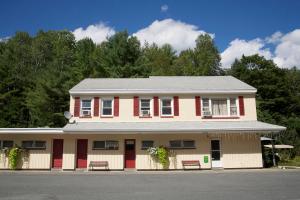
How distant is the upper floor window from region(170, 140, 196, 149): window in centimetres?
280

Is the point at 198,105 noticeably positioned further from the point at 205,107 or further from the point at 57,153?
the point at 57,153

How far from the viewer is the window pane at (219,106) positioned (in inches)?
934

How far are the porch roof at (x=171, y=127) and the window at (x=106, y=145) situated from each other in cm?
127

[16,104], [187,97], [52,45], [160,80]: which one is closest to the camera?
[187,97]

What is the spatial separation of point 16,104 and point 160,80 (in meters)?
Result: 21.8

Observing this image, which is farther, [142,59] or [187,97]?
[142,59]

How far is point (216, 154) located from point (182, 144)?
260 centimetres

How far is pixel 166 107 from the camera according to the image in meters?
23.6

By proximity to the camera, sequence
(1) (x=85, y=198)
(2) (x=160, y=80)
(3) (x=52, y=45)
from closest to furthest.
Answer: (1) (x=85, y=198) → (2) (x=160, y=80) → (3) (x=52, y=45)

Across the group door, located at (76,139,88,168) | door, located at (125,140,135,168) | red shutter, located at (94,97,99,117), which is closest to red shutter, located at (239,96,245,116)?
door, located at (125,140,135,168)

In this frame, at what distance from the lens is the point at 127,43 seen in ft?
132

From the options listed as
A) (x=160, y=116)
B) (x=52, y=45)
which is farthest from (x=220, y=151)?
(x=52, y=45)

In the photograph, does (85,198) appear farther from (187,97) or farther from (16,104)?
(16,104)

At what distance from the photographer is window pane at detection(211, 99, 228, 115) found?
2373cm
